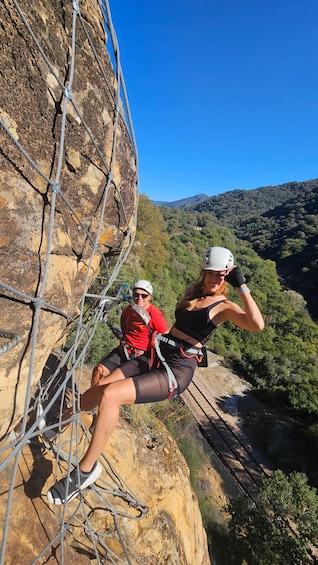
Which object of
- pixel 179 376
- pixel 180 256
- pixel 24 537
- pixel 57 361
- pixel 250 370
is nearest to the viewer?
pixel 24 537

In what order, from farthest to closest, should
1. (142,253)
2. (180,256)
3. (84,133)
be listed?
(180,256) < (142,253) < (84,133)

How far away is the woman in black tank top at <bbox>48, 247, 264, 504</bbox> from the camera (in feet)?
8.00

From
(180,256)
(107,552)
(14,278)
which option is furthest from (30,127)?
(180,256)

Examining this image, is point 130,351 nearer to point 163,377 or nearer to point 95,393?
point 95,393

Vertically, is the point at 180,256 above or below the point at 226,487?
above

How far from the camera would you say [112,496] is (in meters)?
3.67

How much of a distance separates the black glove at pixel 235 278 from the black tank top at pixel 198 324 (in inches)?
8.1

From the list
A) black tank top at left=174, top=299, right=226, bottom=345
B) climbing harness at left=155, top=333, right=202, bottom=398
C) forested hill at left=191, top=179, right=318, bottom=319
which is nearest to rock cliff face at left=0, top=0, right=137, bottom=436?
climbing harness at left=155, top=333, right=202, bottom=398

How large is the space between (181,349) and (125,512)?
2389 mm

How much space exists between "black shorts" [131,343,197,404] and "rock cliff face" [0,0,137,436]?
2.84 feet

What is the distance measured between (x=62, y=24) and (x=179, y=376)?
284 centimetres

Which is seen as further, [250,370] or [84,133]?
[250,370]

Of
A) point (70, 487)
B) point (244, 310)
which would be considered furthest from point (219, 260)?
point (70, 487)

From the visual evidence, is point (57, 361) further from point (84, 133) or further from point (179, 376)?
point (84, 133)
